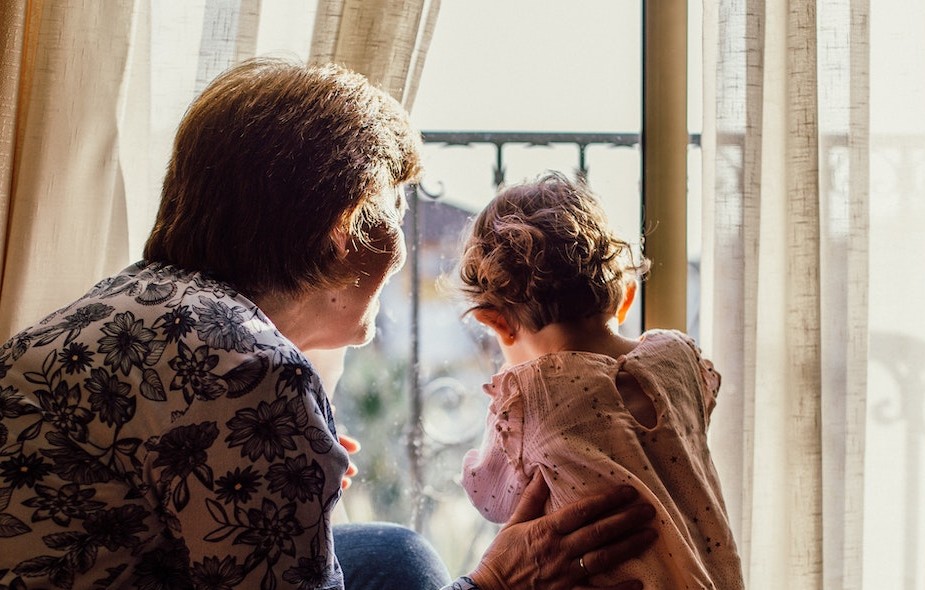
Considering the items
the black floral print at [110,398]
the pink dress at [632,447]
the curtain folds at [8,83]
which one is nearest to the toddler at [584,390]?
the pink dress at [632,447]

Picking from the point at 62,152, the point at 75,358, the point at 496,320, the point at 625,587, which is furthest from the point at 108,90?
the point at 625,587

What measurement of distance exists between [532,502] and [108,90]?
1021 mm

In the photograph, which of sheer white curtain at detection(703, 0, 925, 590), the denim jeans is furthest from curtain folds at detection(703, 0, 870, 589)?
the denim jeans

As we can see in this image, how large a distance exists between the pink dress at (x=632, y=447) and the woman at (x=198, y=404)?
1.29 ft

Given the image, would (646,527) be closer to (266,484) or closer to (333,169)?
(266,484)

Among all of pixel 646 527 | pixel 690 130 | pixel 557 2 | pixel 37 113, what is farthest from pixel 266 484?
pixel 557 2

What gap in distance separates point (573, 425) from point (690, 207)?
64 cm

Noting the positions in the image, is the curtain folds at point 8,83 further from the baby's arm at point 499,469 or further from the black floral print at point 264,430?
the baby's arm at point 499,469

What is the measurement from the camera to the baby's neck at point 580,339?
1.28 meters

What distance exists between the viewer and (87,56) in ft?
4.45

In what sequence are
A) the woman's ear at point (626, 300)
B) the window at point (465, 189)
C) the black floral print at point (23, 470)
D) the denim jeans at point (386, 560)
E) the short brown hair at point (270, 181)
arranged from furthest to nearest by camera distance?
the window at point (465, 189)
the woman's ear at point (626, 300)
the denim jeans at point (386, 560)
the short brown hair at point (270, 181)
the black floral print at point (23, 470)

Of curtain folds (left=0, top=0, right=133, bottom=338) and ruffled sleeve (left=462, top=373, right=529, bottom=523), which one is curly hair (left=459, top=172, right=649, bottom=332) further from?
curtain folds (left=0, top=0, right=133, bottom=338)

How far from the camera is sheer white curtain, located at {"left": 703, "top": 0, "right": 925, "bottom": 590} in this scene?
145 centimetres

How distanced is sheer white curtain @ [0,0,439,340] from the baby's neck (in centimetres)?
52
